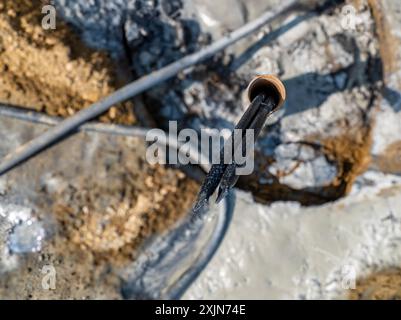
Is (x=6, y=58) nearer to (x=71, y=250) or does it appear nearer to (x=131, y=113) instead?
(x=131, y=113)

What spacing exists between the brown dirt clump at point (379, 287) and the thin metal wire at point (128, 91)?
1.92 meters

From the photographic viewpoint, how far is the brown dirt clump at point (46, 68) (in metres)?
3.32

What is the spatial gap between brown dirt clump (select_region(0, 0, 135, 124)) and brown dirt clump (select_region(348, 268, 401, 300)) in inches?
78.2

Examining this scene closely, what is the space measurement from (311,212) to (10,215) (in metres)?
2.10

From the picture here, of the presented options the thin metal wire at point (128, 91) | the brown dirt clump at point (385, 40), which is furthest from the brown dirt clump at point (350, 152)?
the thin metal wire at point (128, 91)

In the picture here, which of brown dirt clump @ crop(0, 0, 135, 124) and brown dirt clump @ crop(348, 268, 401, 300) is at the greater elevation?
brown dirt clump @ crop(0, 0, 135, 124)

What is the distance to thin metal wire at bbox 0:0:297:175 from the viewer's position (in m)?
3.29

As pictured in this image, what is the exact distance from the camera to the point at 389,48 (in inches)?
141

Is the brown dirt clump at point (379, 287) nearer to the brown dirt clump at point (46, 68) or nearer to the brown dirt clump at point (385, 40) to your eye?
the brown dirt clump at point (385, 40)

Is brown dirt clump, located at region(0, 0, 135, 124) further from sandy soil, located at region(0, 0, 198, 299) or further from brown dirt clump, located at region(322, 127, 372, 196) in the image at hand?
brown dirt clump, located at region(322, 127, 372, 196)

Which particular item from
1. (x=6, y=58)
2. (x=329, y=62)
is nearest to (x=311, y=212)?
(x=329, y=62)

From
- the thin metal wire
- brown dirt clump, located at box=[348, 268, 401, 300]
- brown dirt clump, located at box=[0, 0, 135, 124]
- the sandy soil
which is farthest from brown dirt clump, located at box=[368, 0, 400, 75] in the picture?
brown dirt clump, located at box=[0, 0, 135, 124]

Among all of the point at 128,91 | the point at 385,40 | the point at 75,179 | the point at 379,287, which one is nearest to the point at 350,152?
the point at 385,40

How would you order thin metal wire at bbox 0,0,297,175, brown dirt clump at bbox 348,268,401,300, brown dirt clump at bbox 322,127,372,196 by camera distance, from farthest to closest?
1. brown dirt clump at bbox 322,127,372,196
2. brown dirt clump at bbox 348,268,401,300
3. thin metal wire at bbox 0,0,297,175
